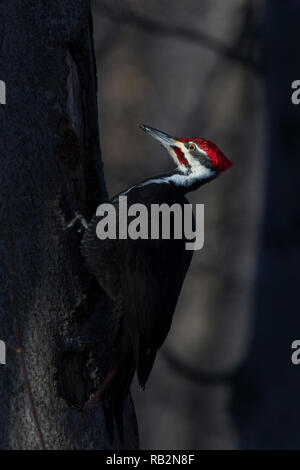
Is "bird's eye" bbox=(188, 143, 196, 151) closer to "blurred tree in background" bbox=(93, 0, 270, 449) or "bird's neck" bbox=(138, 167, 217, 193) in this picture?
"bird's neck" bbox=(138, 167, 217, 193)

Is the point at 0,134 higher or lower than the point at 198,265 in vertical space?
lower

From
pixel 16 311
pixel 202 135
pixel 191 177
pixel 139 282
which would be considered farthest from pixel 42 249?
pixel 202 135

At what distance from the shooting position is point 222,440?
18.8 ft

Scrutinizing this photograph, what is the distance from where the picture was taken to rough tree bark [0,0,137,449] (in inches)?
104

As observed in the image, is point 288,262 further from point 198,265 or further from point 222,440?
point 222,440

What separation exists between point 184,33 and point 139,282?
9.17 ft

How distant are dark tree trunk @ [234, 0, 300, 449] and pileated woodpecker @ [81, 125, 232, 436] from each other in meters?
2.28

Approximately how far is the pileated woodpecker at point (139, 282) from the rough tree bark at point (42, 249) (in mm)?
82

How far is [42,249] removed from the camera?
2.69 meters

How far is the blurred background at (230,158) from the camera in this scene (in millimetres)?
5297

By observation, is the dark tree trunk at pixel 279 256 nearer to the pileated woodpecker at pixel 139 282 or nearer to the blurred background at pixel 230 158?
the blurred background at pixel 230 158

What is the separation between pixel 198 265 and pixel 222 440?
4.14 feet

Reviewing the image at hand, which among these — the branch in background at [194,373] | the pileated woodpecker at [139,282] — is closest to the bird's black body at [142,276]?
the pileated woodpecker at [139,282]
